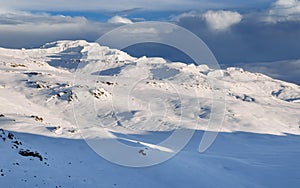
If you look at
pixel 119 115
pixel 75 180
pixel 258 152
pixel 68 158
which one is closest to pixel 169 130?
pixel 119 115

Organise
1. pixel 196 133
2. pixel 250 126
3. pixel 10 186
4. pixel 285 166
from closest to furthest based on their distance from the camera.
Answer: pixel 10 186, pixel 285 166, pixel 196 133, pixel 250 126

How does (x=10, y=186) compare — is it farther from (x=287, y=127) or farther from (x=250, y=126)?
(x=287, y=127)

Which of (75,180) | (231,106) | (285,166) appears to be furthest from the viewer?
(231,106)

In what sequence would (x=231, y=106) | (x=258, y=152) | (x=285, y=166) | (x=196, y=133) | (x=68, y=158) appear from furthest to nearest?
(x=231, y=106) → (x=196, y=133) → (x=258, y=152) → (x=285, y=166) → (x=68, y=158)

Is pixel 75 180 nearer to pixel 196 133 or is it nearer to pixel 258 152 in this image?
pixel 258 152

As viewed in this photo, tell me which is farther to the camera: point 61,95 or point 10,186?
point 61,95

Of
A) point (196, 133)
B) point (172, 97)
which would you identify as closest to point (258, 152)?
point (196, 133)
